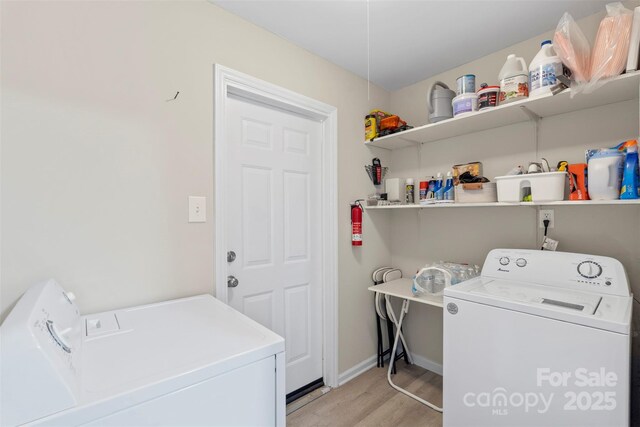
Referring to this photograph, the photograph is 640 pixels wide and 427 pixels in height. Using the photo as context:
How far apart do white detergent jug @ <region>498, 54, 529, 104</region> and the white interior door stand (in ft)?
3.85

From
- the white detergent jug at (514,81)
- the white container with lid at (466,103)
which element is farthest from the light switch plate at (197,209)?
the white detergent jug at (514,81)

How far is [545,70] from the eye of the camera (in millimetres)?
1478

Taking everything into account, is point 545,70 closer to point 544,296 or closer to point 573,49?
point 573,49

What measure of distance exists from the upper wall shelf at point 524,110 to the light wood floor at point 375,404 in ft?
6.09

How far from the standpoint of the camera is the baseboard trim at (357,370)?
7.27 feet

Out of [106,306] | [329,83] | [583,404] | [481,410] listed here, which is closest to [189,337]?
[106,306]

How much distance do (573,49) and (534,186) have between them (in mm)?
652

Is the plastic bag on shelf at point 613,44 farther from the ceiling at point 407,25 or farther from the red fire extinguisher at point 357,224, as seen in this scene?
the red fire extinguisher at point 357,224

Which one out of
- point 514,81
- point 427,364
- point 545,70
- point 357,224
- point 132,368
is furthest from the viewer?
point 427,364

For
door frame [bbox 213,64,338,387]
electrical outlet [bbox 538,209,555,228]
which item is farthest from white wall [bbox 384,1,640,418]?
door frame [bbox 213,64,338,387]

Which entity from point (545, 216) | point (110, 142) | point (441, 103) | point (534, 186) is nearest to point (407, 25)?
point (441, 103)

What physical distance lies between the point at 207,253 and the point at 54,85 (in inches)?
36.9

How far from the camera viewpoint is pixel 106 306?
1.25 m

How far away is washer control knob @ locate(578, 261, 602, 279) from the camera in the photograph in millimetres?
1437
